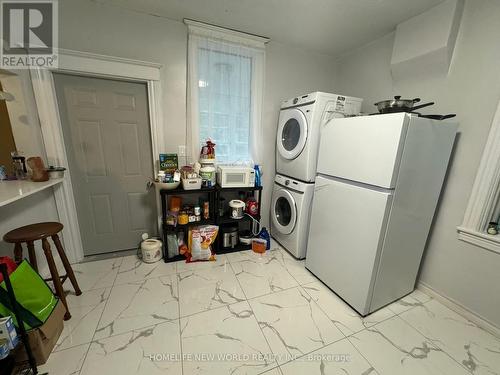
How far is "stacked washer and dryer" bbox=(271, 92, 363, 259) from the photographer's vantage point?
1.95 metres

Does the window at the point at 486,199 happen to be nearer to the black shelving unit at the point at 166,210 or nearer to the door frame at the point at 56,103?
the black shelving unit at the point at 166,210

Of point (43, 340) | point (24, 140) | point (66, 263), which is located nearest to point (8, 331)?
point (43, 340)

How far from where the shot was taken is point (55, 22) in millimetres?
1675

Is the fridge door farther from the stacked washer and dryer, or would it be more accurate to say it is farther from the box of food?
the box of food

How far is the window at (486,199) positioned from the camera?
4.60 feet

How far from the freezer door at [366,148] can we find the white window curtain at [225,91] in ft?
3.23

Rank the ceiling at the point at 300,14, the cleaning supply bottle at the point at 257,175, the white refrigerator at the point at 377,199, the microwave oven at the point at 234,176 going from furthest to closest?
the cleaning supply bottle at the point at 257,175
the microwave oven at the point at 234,176
the ceiling at the point at 300,14
the white refrigerator at the point at 377,199

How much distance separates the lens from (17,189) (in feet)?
4.31

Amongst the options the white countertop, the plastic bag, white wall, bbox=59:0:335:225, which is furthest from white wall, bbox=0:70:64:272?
the plastic bag

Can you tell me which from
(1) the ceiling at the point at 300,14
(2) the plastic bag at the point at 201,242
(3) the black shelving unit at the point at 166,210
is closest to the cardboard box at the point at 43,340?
(3) the black shelving unit at the point at 166,210

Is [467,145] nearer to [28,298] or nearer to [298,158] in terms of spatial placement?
[298,158]

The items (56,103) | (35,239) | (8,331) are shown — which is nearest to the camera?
(8,331)

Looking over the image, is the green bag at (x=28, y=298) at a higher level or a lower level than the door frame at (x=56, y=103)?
lower

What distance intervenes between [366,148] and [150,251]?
2.13 metres
